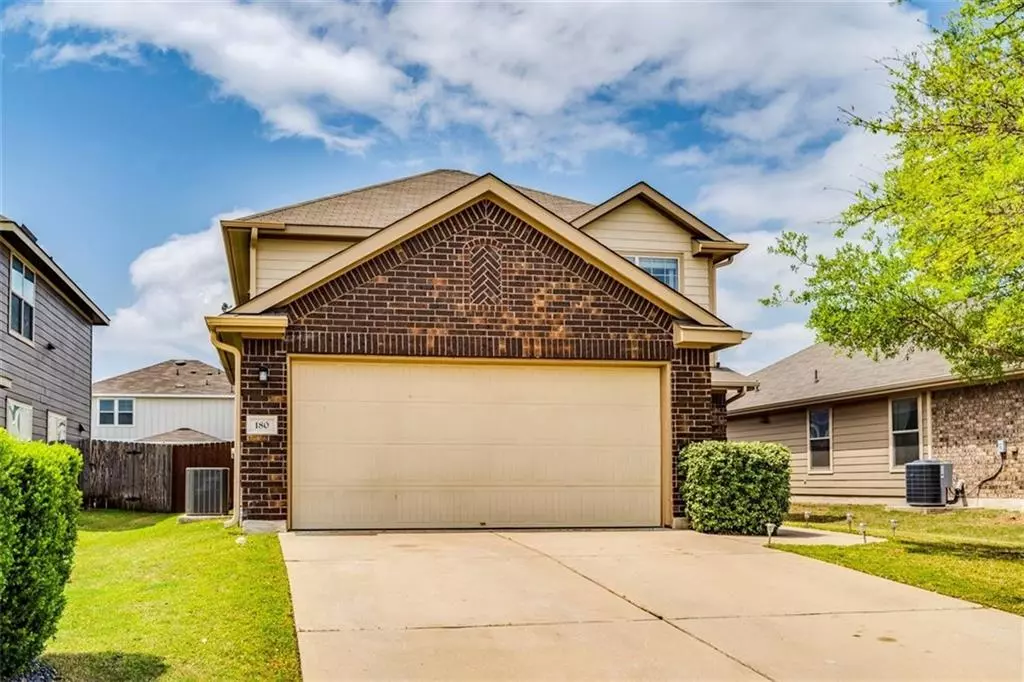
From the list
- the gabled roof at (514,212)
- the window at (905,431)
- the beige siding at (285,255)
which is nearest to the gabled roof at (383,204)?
the beige siding at (285,255)

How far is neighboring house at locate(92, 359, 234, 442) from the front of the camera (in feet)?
129

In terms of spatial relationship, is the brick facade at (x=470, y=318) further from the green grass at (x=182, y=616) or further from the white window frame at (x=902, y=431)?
the white window frame at (x=902, y=431)

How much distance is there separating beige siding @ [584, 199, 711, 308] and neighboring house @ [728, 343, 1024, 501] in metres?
2.74

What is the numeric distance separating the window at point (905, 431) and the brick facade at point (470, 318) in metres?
9.08

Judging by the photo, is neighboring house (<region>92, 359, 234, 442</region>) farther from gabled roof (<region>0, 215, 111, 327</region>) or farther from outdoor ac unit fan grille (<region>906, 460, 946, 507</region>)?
outdoor ac unit fan grille (<region>906, 460, 946, 507</region>)

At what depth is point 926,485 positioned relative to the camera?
61.6 ft

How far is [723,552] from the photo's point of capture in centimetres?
1100

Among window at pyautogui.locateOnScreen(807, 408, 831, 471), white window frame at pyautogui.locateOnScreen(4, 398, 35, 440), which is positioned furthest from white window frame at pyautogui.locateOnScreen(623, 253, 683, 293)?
white window frame at pyautogui.locateOnScreen(4, 398, 35, 440)

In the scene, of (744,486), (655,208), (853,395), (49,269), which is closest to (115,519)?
(49,269)

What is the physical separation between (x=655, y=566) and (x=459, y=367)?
4376 millimetres

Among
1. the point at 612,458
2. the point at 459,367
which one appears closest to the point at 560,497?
the point at 612,458

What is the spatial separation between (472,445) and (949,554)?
6.02 meters

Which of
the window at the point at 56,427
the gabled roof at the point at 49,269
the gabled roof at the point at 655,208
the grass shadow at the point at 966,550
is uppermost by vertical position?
the gabled roof at the point at 655,208

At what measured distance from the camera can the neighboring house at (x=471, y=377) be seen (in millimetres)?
12508
